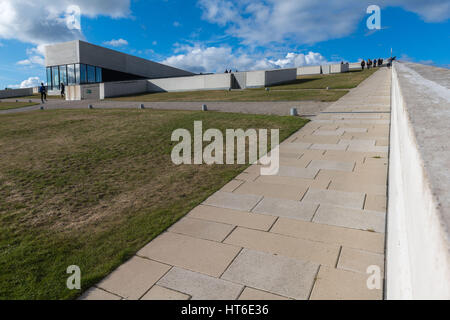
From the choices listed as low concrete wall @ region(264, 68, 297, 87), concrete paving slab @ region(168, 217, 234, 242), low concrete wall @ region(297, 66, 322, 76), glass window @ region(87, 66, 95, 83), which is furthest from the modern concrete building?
concrete paving slab @ region(168, 217, 234, 242)

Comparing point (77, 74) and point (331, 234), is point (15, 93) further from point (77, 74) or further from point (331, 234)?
point (331, 234)

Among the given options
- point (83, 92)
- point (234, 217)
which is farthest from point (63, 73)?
point (234, 217)

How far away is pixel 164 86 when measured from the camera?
116ft

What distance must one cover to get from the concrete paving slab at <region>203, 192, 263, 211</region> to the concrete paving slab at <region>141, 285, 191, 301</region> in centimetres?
183

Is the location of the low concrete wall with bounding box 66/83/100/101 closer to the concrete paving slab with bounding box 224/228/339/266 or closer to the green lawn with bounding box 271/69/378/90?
the green lawn with bounding box 271/69/378/90

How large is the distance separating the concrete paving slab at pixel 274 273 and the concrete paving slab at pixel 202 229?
1.66 ft

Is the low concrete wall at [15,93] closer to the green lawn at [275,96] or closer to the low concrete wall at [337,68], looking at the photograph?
the green lawn at [275,96]

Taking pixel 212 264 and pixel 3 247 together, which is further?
pixel 3 247

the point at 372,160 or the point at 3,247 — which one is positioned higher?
the point at 372,160

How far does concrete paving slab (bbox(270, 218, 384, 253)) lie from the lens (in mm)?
3213
